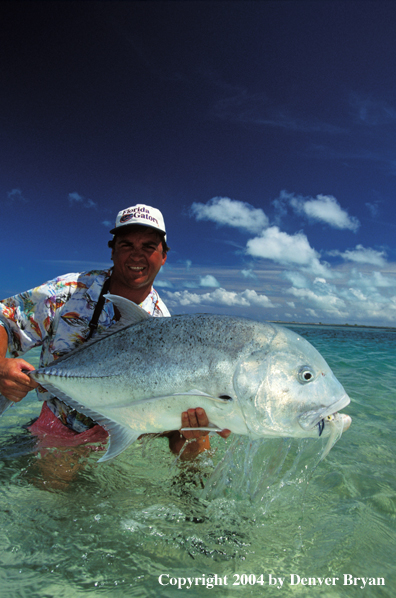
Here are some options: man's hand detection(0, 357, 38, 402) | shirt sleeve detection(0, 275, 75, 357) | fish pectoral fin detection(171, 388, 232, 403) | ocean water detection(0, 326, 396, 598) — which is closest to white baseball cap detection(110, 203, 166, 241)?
shirt sleeve detection(0, 275, 75, 357)

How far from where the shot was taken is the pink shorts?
10.3 feet

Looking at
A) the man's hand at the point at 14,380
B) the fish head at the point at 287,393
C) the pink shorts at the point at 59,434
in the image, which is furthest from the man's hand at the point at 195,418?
the pink shorts at the point at 59,434

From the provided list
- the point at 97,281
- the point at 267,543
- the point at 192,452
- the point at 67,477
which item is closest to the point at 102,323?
the point at 97,281

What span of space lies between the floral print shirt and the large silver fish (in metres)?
0.69

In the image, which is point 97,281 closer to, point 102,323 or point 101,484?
point 102,323

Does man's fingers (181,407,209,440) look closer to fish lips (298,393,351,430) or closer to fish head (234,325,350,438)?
fish head (234,325,350,438)

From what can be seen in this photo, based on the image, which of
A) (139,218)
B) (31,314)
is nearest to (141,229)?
(139,218)

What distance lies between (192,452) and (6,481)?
1.60 meters

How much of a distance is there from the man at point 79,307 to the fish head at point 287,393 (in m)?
1.34

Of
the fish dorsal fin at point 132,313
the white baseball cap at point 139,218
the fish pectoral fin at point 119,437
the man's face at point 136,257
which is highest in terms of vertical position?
the white baseball cap at point 139,218

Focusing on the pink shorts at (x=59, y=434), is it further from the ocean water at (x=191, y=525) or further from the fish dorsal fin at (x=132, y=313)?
the fish dorsal fin at (x=132, y=313)

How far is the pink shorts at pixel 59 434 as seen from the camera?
3141 mm

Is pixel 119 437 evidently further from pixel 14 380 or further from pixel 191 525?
pixel 14 380

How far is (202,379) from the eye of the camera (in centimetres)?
202
